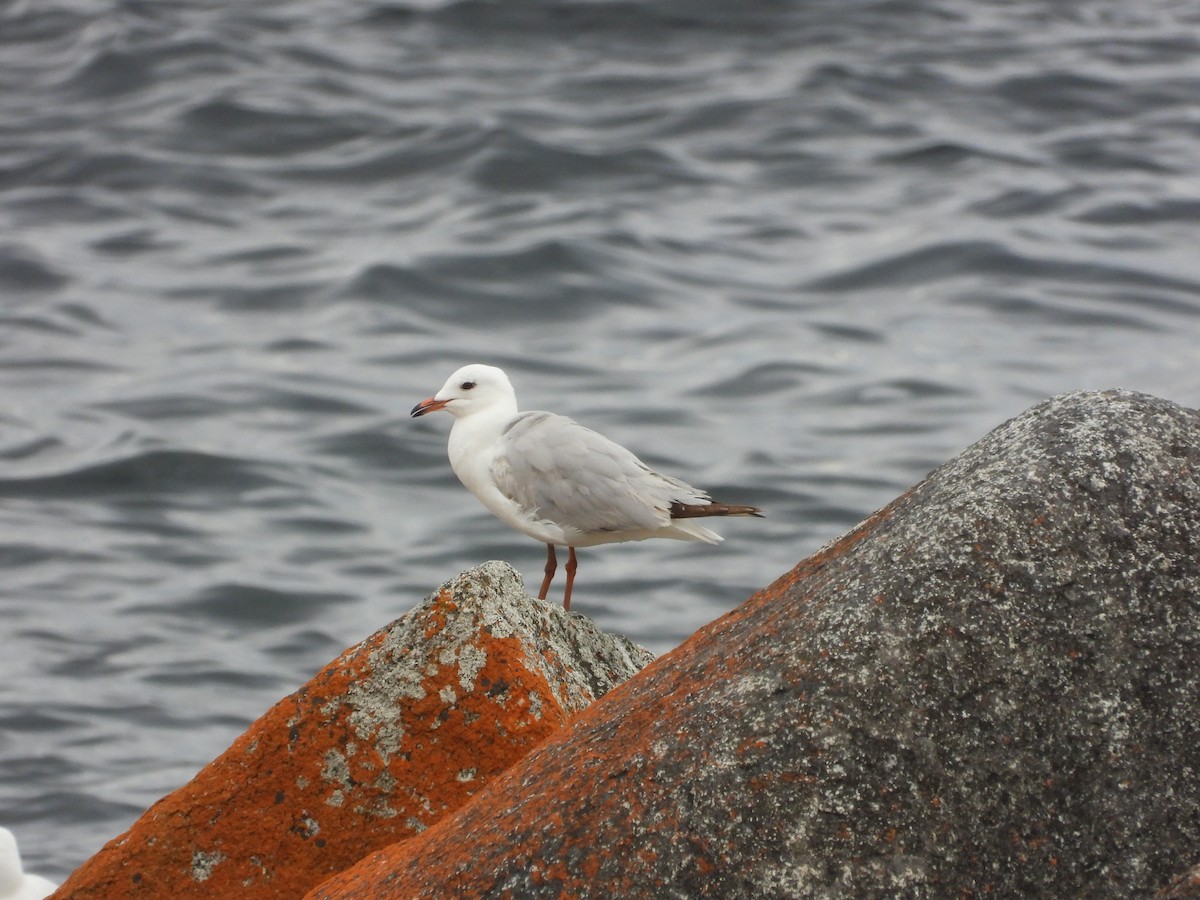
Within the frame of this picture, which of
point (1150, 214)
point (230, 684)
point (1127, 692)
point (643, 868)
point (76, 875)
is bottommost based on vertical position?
point (230, 684)

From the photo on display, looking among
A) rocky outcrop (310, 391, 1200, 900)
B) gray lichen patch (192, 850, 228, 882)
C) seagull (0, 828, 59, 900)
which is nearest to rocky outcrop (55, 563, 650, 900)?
gray lichen patch (192, 850, 228, 882)

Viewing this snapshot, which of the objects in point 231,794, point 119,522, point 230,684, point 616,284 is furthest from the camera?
point 616,284

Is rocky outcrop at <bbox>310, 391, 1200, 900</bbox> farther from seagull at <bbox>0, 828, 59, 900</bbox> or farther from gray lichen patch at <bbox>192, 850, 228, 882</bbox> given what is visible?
seagull at <bbox>0, 828, 59, 900</bbox>

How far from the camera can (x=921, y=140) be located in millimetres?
21547

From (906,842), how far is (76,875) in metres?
2.55

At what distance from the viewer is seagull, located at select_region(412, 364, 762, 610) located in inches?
259

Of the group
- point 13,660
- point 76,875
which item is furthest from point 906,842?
point 13,660

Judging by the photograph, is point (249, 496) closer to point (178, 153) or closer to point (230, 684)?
point (230, 684)

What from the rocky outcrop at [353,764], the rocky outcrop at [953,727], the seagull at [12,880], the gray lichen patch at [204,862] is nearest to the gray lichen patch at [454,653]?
Result: the rocky outcrop at [353,764]

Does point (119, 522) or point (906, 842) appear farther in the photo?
point (119, 522)

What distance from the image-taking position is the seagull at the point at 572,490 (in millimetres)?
6570

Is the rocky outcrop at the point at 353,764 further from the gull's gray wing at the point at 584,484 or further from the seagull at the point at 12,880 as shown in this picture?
the seagull at the point at 12,880

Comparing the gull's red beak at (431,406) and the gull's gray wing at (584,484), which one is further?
the gull's red beak at (431,406)

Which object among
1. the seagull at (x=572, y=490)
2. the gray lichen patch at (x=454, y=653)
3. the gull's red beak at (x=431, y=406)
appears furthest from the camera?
the gull's red beak at (x=431, y=406)
